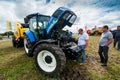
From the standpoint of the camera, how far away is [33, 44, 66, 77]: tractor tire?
592 cm

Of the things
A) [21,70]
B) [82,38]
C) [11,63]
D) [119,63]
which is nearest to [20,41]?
[11,63]

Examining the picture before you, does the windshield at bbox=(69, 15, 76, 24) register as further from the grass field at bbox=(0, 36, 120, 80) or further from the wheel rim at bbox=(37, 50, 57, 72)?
the wheel rim at bbox=(37, 50, 57, 72)

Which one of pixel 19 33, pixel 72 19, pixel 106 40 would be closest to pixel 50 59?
pixel 72 19

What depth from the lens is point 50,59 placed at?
20.9 ft

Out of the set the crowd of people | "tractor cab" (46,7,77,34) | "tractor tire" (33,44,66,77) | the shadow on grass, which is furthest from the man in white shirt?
"tractor tire" (33,44,66,77)

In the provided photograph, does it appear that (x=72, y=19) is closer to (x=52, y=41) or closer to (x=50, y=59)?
(x=52, y=41)

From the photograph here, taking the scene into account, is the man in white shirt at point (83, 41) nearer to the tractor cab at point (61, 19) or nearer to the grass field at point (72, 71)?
the grass field at point (72, 71)

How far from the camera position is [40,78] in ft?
21.9

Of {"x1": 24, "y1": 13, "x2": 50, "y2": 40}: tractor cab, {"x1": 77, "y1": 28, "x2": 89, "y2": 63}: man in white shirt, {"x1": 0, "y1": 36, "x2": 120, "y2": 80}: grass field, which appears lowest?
{"x1": 0, "y1": 36, "x2": 120, "y2": 80}: grass field

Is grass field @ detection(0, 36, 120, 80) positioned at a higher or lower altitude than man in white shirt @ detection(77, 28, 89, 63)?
lower

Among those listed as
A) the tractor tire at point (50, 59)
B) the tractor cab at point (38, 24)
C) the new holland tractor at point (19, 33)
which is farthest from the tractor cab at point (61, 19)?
the new holland tractor at point (19, 33)

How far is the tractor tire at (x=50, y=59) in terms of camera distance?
592cm

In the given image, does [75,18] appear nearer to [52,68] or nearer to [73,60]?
[73,60]

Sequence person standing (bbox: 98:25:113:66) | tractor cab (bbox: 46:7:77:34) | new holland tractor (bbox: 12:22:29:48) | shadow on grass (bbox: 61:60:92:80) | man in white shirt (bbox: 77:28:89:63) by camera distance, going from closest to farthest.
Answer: shadow on grass (bbox: 61:60:92:80), tractor cab (bbox: 46:7:77:34), person standing (bbox: 98:25:113:66), man in white shirt (bbox: 77:28:89:63), new holland tractor (bbox: 12:22:29:48)
